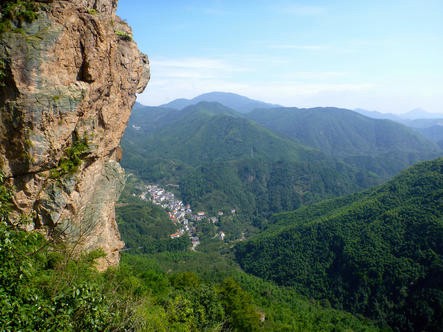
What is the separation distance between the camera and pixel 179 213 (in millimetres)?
146750

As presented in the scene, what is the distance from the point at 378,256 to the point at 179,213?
323ft

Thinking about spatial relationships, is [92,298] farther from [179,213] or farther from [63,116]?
[179,213]

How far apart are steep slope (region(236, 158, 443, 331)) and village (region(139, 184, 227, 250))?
3551 cm

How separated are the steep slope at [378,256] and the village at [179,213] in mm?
35507

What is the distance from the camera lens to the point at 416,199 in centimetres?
7412

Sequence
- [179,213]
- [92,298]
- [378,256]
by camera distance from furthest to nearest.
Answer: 1. [179,213]
2. [378,256]
3. [92,298]

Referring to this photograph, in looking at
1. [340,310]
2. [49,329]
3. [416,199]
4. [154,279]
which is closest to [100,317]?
[49,329]

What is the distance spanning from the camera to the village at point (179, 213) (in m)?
124

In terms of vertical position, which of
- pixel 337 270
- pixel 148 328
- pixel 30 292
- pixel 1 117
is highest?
pixel 1 117

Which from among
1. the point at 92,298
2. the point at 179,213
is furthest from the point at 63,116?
the point at 179,213

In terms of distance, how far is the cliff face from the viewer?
510 inches

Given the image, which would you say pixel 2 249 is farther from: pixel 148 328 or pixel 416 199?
pixel 416 199

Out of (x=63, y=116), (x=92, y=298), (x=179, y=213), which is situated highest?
(x=63, y=116)

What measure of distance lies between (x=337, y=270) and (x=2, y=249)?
70.7 m
